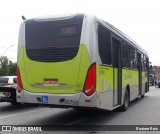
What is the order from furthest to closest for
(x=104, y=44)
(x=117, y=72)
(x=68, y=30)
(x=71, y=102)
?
(x=117, y=72) → (x=104, y=44) → (x=68, y=30) → (x=71, y=102)

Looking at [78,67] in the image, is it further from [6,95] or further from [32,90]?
[6,95]

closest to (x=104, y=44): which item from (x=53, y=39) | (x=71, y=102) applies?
(x=53, y=39)

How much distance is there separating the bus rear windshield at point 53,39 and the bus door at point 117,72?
2360mm

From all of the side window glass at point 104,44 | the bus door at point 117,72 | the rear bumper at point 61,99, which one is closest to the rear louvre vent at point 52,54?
the side window glass at point 104,44

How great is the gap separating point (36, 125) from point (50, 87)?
1419 mm

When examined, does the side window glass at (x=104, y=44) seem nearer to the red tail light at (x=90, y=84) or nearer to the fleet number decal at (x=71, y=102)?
the red tail light at (x=90, y=84)

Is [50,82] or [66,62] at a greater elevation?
[66,62]

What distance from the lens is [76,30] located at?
9.14 m

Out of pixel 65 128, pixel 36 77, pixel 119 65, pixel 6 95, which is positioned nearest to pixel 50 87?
pixel 36 77

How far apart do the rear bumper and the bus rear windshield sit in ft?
3.51

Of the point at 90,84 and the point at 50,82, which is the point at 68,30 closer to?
the point at 50,82

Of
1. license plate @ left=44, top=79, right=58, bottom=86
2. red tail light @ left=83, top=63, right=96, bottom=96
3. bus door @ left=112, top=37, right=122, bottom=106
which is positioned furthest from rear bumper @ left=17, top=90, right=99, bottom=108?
bus door @ left=112, top=37, right=122, bottom=106

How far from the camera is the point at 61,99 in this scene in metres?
9.05

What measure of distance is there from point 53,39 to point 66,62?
86 cm
